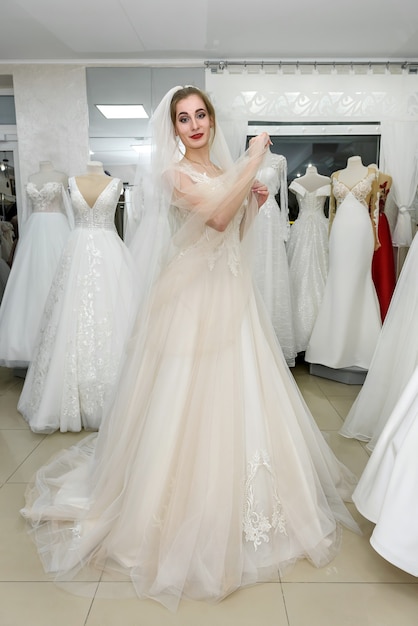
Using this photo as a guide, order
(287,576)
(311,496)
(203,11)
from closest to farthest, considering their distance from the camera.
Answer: (287,576), (311,496), (203,11)

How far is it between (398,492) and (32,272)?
11.0 feet

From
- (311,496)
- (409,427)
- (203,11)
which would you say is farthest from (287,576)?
(203,11)

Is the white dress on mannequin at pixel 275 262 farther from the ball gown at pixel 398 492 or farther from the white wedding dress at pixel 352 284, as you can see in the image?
the ball gown at pixel 398 492

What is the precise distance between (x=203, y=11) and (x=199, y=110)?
2.44m

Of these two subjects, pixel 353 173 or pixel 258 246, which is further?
pixel 258 246

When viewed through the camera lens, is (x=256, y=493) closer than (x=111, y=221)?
Yes

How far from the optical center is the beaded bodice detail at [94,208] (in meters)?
3.33

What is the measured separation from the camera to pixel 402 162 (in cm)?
444

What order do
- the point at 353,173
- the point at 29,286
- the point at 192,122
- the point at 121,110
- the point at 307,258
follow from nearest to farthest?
the point at 192,122 < the point at 29,286 < the point at 353,173 < the point at 307,258 < the point at 121,110

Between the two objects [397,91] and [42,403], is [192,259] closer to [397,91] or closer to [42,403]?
[42,403]

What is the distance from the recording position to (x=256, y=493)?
1756mm

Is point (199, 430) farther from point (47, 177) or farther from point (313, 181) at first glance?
point (313, 181)

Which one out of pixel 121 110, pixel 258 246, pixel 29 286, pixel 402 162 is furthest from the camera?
pixel 121 110

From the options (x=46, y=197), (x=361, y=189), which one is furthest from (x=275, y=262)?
(x=46, y=197)
